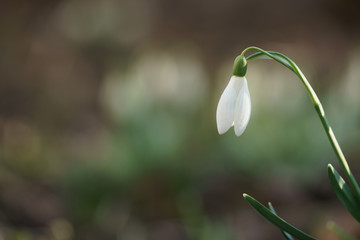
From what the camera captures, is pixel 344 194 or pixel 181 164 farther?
pixel 181 164

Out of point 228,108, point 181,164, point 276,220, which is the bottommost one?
point 181,164

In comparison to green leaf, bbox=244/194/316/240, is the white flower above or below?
above

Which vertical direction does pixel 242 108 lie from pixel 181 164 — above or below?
above

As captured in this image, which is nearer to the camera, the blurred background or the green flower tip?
the green flower tip

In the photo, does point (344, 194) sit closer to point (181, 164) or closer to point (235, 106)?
point (235, 106)

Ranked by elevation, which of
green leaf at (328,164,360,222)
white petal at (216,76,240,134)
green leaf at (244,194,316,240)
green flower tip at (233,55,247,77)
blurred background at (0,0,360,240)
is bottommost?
blurred background at (0,0,360,240)

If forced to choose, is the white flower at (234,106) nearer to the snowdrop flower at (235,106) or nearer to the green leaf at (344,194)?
the snowdrop flower at (235,106)

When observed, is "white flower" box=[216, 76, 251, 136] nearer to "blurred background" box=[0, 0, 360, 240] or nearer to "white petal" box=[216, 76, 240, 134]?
"white petal" box=[216, 76, 240, 134]

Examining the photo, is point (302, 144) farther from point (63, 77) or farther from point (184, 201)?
point (63, 77)

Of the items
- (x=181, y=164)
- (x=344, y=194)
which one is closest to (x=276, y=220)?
(x=344, y=194)

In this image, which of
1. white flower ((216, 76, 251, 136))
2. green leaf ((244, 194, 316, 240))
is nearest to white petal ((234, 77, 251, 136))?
white flower ((216, 76, 251, 136))
